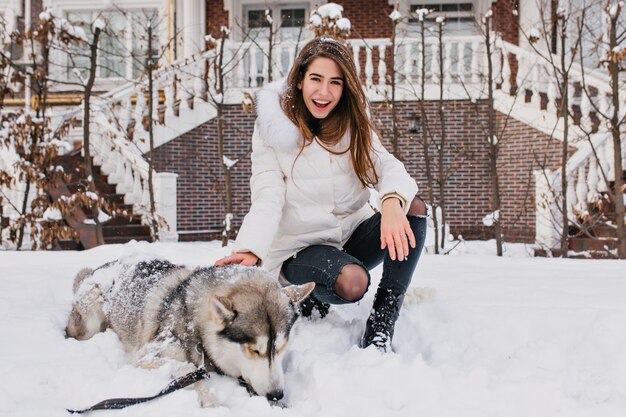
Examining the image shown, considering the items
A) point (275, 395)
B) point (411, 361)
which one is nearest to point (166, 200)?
point (411, 361)

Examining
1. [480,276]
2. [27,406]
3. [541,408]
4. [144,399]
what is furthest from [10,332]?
[480,276]

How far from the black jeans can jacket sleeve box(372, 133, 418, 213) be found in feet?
0.57

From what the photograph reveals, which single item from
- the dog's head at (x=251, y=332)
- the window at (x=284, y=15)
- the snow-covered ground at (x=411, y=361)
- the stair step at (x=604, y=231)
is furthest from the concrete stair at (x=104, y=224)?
the stair step at (x=604, y=231)

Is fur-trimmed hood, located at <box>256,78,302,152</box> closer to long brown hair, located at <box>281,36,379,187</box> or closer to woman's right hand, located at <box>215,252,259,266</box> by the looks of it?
long brown hair, located at <box>281,36,379,187</box>

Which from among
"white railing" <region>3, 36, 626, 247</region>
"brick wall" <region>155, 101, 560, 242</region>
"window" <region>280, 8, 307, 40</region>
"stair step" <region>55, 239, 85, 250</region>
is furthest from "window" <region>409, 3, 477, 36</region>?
"stair step" <region>55, 239, 85, 250</region>

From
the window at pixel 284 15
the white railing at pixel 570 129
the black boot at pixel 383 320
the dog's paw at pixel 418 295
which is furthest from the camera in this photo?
the window at pixel 284 15

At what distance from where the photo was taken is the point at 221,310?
90.7 inches

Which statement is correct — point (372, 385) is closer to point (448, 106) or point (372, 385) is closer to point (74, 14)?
point (448, 106)

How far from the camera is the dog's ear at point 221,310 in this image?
2285mm

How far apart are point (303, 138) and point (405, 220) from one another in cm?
74

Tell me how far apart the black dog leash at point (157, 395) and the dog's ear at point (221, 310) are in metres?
0.22

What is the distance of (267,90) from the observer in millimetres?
3178

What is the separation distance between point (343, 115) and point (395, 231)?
0.82m

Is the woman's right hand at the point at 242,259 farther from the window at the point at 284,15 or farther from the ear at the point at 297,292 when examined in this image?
the window at the point at 284,15
